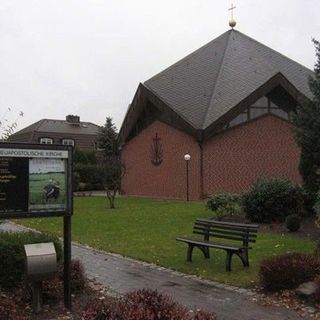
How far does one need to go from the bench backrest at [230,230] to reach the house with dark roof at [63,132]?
4979 centimetres

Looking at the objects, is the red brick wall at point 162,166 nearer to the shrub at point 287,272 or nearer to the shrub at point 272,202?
the shrub at point 272,202

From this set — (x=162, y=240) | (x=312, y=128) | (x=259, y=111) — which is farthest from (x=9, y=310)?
(x=259, y=111)

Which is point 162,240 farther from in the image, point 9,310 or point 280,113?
point 280,113

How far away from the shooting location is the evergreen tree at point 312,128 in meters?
16.2

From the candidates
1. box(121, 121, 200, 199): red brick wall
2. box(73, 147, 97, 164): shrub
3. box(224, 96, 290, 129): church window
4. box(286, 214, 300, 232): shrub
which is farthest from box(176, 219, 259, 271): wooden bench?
box(73, 147, 97, 164): shrub

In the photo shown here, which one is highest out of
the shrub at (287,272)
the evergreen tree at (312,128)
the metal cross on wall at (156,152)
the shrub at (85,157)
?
the shrub at (85,157)

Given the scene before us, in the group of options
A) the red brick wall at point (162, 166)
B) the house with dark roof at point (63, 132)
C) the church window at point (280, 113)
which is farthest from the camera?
the house with dark roof at point (63, 132)

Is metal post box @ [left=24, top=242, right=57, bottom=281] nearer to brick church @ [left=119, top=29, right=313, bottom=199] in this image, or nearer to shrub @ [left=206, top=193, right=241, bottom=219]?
shrub @ [left=206, top=193, right=241, bottom=219]

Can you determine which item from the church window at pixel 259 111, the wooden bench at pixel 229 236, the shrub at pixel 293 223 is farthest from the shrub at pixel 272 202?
the church window at pixel 259 111

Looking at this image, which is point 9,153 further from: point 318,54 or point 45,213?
point 318,54

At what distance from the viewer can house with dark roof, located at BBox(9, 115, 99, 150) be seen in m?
61.8

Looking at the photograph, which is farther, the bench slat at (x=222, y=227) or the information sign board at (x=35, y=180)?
the bench slat at (x=222, y=227)

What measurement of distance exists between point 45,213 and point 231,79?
30159mm

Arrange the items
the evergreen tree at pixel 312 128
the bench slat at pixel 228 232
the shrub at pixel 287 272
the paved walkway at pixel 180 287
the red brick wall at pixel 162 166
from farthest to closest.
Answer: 1. the red brick wall at pixel 162 166
2. the evergreen tree at pixel 312 128
3. the bench slat at pixel 228 232
4. the shrub at pixel 287 272
5. the paved walkway at pixel 180 287
